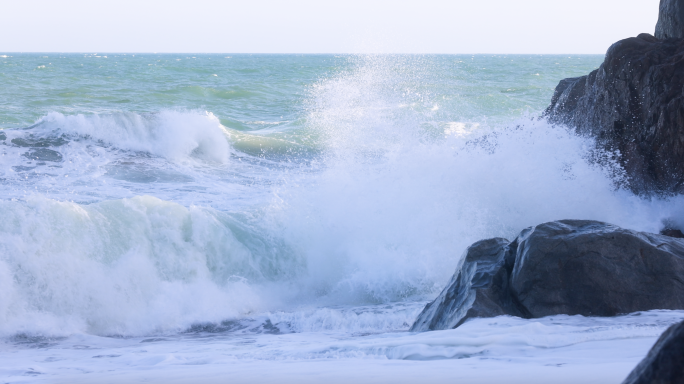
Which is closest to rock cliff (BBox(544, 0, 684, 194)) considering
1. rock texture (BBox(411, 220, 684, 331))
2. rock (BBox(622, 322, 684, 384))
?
rock texture (BBox(411, 220, 684, 331))

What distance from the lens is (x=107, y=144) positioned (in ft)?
39.6

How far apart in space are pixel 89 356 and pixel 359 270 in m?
2.89

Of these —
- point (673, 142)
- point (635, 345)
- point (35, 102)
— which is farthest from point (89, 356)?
point (35, 102)

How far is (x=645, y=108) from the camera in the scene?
616 centimetres

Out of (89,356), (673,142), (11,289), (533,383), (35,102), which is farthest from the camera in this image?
(35,102)

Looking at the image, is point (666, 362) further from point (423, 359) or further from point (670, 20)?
point (670, 20)

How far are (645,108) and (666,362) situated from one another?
216 inches

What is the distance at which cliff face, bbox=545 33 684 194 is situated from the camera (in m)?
5.97

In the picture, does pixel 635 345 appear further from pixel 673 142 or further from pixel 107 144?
pixel 107 144

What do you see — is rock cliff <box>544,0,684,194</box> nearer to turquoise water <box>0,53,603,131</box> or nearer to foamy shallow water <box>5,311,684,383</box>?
foamy shallow water <box>5,311,684,383</box>

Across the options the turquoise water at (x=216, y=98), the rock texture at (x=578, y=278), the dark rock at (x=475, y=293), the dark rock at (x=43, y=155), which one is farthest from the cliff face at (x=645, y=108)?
the turquoise water at (x=216, y=98)

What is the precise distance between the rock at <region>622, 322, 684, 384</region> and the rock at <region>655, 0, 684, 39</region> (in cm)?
615

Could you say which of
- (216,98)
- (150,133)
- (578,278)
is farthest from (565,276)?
(216,98)

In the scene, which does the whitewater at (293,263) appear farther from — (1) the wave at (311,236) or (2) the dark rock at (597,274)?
(2) the dark rock at (597,274)
